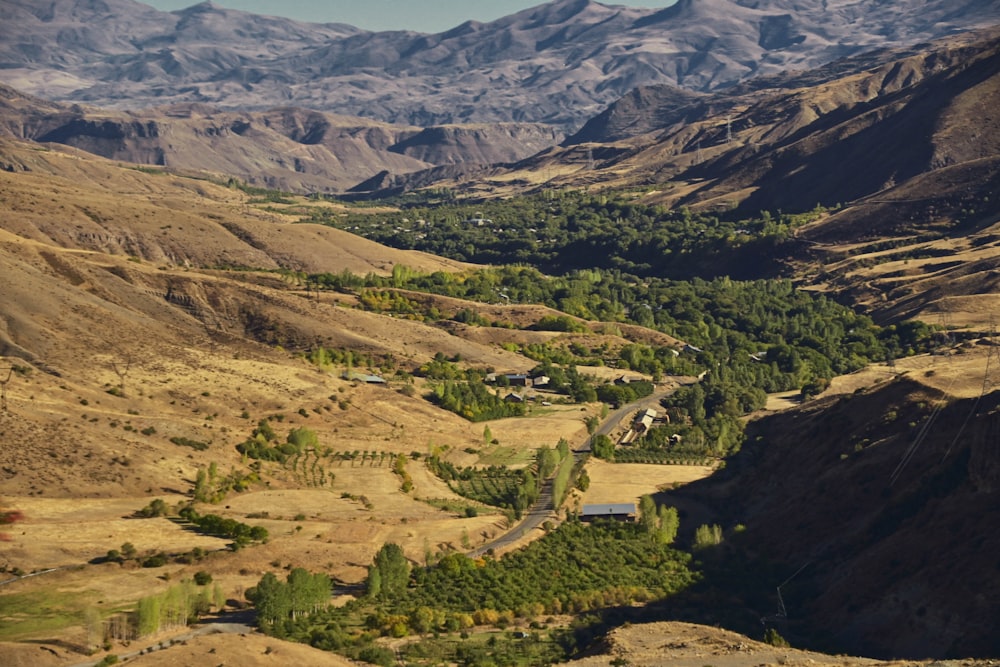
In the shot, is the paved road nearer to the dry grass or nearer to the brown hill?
the dry grass

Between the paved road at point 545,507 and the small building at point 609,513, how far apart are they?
2.70m

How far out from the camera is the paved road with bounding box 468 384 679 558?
10581 cm

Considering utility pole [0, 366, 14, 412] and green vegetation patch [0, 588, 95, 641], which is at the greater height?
utility pole [0, 366, 14, 412]

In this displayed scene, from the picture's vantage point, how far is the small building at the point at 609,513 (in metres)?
113

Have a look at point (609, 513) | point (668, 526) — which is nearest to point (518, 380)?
point (609, 513)

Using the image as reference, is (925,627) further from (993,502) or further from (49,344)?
(49,344)

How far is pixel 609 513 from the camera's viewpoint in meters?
113

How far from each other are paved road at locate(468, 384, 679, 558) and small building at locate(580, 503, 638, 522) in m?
2.70

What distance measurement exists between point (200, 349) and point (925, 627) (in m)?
93.6

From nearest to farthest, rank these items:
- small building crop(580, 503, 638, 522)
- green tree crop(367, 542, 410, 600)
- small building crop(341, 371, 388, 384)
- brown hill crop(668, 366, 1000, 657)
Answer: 1. brown hill crop(668, 366, 1000, 657)
2. green tree crop(367, 542, 410, 600)
3. small building crop(580, 503, 638, 522)
4. small building crop(341, 371, 388, 384)

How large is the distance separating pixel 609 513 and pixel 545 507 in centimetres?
697

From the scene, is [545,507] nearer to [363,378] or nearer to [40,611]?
[363,378]

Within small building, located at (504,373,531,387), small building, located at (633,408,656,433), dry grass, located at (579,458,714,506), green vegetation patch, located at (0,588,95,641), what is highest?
green vegetation patch, located at (0,588,95,641)

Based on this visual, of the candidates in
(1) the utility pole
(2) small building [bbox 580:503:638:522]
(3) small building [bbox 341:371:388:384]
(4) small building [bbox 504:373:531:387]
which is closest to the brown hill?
(2) small building [bbox 580:503:638:522]
